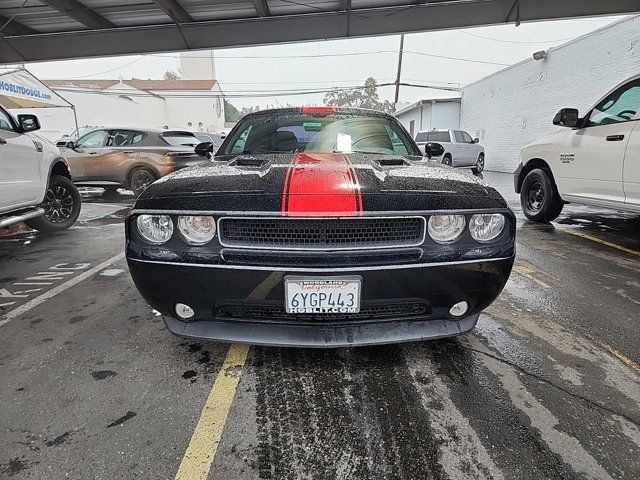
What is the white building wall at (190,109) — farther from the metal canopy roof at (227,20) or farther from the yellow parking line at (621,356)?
the yellow parking line at (621,356)

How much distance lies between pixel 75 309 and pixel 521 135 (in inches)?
677

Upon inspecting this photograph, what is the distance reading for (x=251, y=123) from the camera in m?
3.61

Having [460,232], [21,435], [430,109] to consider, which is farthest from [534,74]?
[21,435]

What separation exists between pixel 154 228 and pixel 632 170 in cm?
468

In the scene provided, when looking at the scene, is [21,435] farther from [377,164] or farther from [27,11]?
[27,11]

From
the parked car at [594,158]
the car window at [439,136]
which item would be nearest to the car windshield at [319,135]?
the parked car at [594,158]

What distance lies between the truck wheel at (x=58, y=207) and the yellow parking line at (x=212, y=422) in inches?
180

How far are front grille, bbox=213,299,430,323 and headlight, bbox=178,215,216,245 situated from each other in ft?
1.09

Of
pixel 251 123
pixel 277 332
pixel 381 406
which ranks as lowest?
pixel 381 406

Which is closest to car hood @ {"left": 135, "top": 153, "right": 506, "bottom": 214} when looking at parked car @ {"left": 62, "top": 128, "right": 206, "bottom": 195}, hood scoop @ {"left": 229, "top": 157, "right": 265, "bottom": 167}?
hood scoop @ {"left": 229, "top": 157, "right": 265, "bottom": 167}

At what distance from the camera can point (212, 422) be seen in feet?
5.87

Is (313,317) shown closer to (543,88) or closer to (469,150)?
(469,150)

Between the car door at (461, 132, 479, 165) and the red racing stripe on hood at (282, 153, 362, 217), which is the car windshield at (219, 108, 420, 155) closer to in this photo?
the red racing stripe on hood at (282, 153, 362, 217)

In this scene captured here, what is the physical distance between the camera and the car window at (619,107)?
14.2 ft
